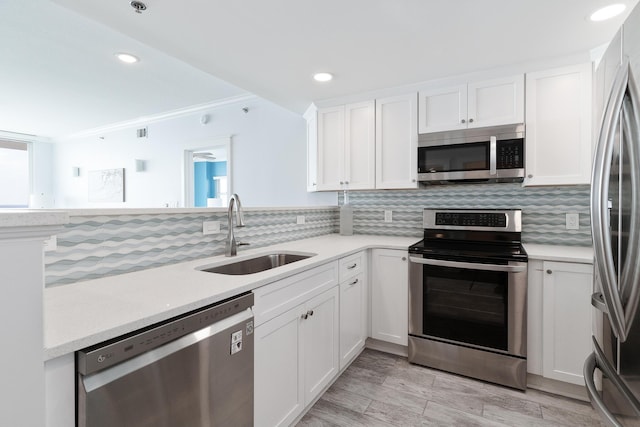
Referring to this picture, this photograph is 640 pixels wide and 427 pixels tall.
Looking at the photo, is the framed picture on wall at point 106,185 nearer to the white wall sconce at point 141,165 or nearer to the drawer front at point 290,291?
the white wall sconce at point 141,165

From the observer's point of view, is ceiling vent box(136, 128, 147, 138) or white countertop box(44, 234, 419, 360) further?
ceiling vent box(136, 128, 147, 138)

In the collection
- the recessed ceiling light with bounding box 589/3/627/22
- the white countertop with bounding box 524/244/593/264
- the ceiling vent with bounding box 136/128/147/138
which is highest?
the ceiling vent with bounding box 136/128/147/138

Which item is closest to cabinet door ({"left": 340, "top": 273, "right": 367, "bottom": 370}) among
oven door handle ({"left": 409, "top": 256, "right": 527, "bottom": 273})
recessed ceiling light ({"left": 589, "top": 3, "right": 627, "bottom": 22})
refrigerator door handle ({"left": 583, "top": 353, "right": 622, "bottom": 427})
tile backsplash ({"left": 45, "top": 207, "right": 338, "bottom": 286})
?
oven door handle ({"left": 409, "top": 256, "right": 527, "bottom": 273})

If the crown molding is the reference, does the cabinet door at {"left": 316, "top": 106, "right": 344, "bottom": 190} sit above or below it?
below

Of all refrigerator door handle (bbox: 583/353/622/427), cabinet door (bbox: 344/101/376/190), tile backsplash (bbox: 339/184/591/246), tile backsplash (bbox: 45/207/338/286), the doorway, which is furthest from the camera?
the doorway

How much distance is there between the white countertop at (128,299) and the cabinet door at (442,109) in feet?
5.50

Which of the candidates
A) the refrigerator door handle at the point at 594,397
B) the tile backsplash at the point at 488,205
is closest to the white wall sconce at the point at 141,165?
the tile backsplash at the point at 488,205

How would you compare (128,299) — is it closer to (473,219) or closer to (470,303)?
(470,303)

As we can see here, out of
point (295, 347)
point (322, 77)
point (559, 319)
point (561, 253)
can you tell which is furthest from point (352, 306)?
point (322, 77)

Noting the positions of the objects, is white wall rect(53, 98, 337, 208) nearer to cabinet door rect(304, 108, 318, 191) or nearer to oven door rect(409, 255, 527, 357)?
cabinet door rect(304, 108, 318, 191)

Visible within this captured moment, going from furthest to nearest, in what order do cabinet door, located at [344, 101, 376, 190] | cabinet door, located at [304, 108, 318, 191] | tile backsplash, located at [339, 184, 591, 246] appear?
1. cabinet door, located at [304, 108, 318, 191]
2. cabinet door, located at [344, 101, 376, 190]
3. tile backsplash, located at [339, 184, 591, 246]

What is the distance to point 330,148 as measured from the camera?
311 cm

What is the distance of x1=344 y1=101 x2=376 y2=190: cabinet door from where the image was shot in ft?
9.50

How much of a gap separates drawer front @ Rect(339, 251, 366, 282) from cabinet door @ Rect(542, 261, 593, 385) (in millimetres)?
1237
